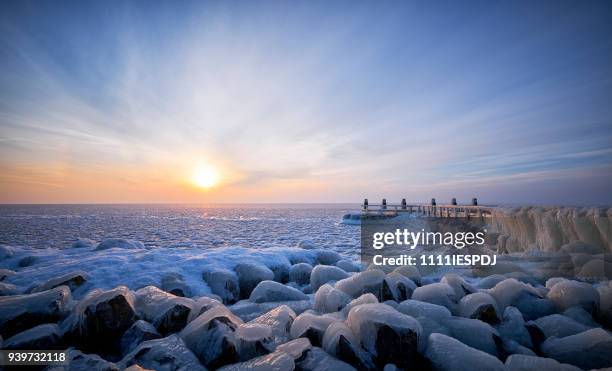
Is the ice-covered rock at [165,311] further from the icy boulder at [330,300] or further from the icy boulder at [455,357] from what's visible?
the icy boulder at [455,357]

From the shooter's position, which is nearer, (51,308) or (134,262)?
(51,308)

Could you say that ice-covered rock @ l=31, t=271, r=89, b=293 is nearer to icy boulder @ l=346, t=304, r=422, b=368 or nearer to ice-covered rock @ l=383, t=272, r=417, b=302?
icy boulder @ l=346, t=304, r=422, b=368

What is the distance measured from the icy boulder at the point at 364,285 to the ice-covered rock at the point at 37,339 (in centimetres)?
406

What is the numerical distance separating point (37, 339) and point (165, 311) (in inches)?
55.6

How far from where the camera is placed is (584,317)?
13.8 feet

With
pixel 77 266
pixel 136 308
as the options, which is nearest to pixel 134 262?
pixel 77 266

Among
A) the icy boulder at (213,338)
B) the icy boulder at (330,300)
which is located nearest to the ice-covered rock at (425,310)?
the icy boulder at (330,300)

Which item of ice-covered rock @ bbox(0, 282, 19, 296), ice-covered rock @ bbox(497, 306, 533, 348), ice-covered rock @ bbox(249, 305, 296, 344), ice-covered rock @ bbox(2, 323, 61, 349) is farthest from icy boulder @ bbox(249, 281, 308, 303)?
ice-covered rock @ bbox(0, 282, 19, 296)

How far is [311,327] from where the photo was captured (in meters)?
3.58

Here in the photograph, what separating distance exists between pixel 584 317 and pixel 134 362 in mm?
6066

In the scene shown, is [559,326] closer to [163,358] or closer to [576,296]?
[576,296]

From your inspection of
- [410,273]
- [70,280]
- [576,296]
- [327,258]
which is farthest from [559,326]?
[70,280]

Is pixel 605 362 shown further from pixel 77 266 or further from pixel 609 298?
pixel 77 266

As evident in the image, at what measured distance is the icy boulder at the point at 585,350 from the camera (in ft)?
10.3
